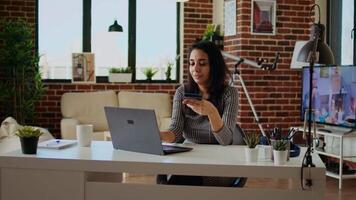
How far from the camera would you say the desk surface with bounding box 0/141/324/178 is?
6.52 feet

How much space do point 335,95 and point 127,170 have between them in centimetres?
349

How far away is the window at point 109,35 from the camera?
6.52 meters

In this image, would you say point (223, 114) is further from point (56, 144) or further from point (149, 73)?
point (149, 73)

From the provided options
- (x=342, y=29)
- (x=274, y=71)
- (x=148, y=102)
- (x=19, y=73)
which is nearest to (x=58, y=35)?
(x=19, y=73)

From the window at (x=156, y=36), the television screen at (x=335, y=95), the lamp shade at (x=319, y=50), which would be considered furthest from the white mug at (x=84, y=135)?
the window at (x=156, y=36)

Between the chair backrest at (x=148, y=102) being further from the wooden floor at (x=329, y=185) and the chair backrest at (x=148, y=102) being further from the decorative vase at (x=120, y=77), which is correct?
the wooden floor at (x=329, y=185)

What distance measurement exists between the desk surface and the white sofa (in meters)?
3.74

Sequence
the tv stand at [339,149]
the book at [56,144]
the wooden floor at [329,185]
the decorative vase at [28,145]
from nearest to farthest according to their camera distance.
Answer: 1. the decorative vase at [28,145]
2. the book at [56,144]
3. the wooden floor at [329,185]
4. the tv stand at [339,149]

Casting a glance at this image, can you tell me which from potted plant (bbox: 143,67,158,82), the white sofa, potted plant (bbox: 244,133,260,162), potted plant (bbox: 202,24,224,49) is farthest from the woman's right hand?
potted plant (bbox: 143,67,158,82)

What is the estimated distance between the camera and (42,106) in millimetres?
6383

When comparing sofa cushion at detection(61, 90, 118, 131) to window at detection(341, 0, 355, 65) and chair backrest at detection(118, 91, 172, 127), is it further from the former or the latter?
window at detection(341, 0, 355, 65)

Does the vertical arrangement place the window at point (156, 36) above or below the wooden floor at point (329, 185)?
above

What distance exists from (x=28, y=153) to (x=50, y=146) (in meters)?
0.19

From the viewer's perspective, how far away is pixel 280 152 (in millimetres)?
2021
